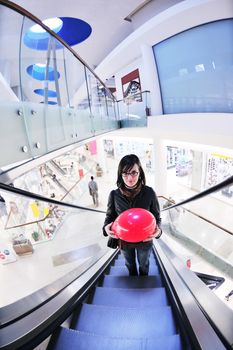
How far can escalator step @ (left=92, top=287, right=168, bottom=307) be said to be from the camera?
1.80 meters

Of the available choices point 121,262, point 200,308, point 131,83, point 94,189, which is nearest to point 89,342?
point 200,308

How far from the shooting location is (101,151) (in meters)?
15.8

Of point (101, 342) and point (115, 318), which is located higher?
point (101, 342)

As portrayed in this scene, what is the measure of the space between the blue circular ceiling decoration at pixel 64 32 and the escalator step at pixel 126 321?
394cm

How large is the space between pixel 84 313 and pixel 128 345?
17.8 inches

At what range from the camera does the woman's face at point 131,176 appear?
5.89 ft

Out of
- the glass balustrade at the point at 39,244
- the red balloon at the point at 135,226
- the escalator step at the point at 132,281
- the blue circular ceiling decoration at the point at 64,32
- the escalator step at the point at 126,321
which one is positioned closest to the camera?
the escalator step at the point at 126,321

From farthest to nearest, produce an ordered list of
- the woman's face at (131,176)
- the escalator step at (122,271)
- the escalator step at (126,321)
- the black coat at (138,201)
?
1. the escalator step at (122,271)
2. the black coat at (138,201)
3. the woman's face at (131,176)
4. the escalator step at (126,321)

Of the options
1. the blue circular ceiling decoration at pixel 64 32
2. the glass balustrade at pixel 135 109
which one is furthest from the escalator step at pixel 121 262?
the glass balustrade at pixel 135 109

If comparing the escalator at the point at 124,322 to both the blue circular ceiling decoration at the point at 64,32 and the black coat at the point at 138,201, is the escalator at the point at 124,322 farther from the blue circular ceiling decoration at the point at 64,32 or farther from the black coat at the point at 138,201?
the blue circular ceiling decoration at the point at 64,32

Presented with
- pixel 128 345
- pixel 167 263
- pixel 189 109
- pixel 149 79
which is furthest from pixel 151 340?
pixel 149 79

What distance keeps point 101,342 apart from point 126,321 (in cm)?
33

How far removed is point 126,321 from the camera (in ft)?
4.65

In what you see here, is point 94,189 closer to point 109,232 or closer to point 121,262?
point 121,262
